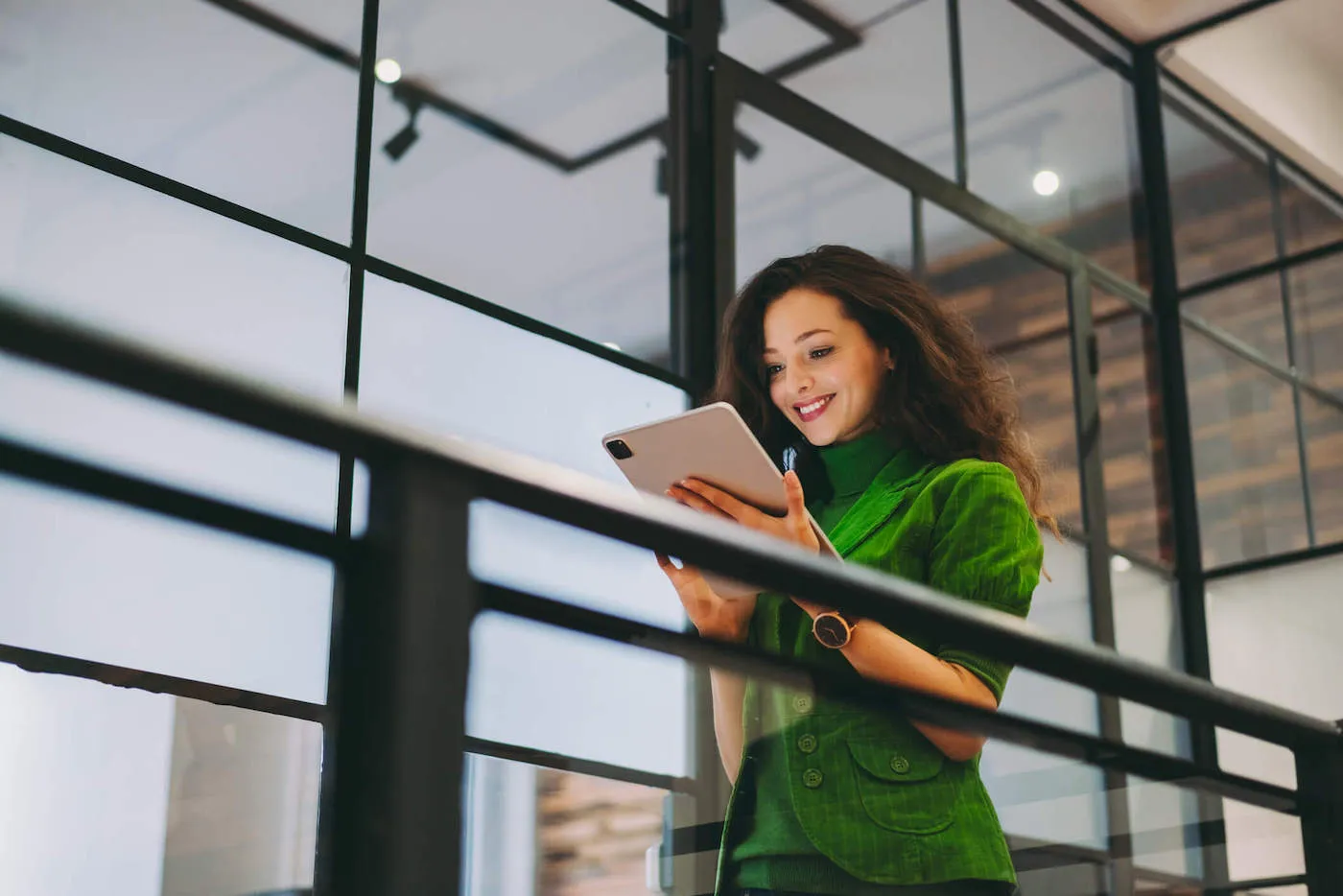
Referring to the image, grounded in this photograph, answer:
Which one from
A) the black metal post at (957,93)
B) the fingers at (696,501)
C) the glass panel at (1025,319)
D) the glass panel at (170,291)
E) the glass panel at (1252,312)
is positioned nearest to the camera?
the fingers at (696,501)

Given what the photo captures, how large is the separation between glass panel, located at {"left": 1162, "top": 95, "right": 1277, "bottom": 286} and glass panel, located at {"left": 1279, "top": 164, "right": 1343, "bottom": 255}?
0.17ft

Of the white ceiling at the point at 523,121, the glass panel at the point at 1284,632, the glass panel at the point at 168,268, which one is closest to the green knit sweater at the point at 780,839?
the glass panel at the point at 168,268

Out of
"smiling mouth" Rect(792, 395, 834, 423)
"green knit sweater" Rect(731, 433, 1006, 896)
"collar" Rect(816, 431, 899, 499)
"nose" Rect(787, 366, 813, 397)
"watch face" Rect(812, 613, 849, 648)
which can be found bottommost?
"green knit sweater" Rect(731, 433, 1006, 896)

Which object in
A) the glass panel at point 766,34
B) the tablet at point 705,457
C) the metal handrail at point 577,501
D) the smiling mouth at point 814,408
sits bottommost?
the metal handrail at point 577,501

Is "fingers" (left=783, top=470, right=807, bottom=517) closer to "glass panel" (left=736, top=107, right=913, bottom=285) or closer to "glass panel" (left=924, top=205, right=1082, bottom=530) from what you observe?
"glass panel" (left=736, top=107, right=913, bottom=285)

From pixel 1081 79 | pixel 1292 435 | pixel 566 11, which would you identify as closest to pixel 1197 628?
pixel 1292 435

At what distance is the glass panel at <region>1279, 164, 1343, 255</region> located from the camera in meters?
5.12

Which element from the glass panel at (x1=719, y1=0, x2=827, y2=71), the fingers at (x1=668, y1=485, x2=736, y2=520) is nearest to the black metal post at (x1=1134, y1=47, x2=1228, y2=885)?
the glass panel at (x1=719, y1=0, x2=827, y2=71)

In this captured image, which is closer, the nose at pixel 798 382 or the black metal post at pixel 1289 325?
the nose at pixel 798 382

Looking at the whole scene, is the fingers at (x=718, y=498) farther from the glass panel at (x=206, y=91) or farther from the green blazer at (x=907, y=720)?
the glass panel at (x=206, y=91)

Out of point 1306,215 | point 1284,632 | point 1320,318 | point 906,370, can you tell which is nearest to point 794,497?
point 906,370

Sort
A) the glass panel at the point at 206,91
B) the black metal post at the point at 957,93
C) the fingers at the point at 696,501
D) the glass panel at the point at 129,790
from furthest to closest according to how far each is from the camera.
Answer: the black metal post at the point at 957,93 < the glass panel at the point at 206,91 < the glass panel at the point at 129,790 < the fingers at the point at 696,501

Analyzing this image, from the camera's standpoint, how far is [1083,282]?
4.90 m

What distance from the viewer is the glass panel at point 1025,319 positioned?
14.4 ft
